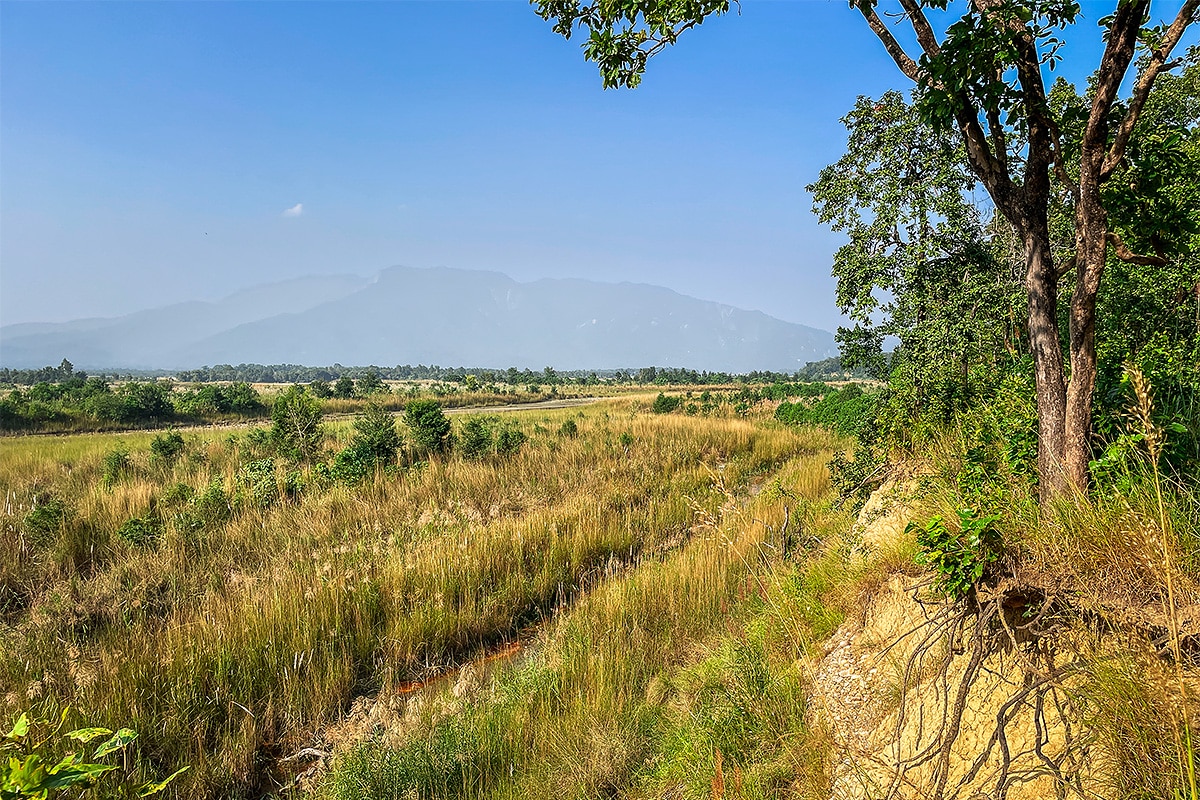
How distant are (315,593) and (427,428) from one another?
8813 millimetres

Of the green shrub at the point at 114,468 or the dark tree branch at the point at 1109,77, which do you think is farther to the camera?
the green shrub at the point at 114,468

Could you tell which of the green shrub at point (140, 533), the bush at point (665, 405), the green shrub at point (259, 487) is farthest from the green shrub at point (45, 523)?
the bush at point (665, 405)

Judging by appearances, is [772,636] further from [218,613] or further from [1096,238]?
[218,613]

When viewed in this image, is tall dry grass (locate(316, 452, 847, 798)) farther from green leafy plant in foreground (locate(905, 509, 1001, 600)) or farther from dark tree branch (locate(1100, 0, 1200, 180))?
dark tree branch (locate(1100, 0, 1200, 180))

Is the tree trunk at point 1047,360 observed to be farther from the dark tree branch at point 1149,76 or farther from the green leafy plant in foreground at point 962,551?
the green leafy plant in foreground at point 962,551

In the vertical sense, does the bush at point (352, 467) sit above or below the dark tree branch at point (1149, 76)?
below

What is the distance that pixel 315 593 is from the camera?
579 centimetres

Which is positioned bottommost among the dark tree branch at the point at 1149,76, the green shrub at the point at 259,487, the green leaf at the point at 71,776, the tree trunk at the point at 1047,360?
the green shrub at the point at 259,487

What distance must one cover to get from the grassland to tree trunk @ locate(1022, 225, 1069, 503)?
201 centimetres

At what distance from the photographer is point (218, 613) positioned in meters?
5.29

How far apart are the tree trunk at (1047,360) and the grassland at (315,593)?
201 centimetres

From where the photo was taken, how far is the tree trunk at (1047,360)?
3137 mm

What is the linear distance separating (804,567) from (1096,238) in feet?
11.7

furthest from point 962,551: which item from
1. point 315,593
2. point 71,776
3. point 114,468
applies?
point 114,468
